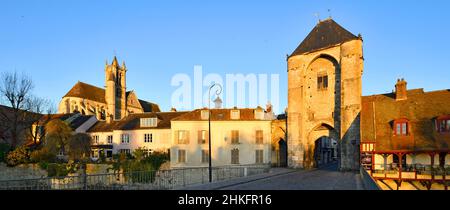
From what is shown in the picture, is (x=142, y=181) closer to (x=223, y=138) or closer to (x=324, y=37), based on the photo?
(x=223, y=138)

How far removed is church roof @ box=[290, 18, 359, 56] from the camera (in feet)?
97.6

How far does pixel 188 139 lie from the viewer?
31391 mm

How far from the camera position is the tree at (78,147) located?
32.8 meters

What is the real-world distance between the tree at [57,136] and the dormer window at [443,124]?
35.1m

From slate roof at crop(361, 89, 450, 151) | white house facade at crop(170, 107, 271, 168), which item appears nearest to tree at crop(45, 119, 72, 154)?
white house facade at crop(170, 107, 271, 168)

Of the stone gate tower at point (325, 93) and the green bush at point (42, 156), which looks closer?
the stone gate tower at point (325, 93)

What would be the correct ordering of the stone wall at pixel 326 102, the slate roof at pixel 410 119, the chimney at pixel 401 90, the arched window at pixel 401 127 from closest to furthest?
the slate roof at pixel 410 119, the arched window at pixel 401 127, the chimney at pixel 401 90, the stone wall at pixel 326 102

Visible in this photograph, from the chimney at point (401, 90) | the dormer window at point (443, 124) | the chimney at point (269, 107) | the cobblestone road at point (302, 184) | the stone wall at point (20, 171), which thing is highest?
the chimney at point (401, 90)

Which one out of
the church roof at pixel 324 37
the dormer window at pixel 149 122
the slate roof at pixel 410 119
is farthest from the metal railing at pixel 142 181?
the church roof at pixel 324 37

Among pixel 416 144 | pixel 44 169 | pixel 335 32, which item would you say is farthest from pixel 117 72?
pixel 416 144

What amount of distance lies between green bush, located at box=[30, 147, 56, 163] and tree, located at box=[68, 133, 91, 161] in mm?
1874

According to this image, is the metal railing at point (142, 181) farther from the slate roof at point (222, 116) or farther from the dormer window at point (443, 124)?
the dormer window at point (443, 124)

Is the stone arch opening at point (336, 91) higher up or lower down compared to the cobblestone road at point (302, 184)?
higher up

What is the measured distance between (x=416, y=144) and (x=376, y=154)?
289 cm
